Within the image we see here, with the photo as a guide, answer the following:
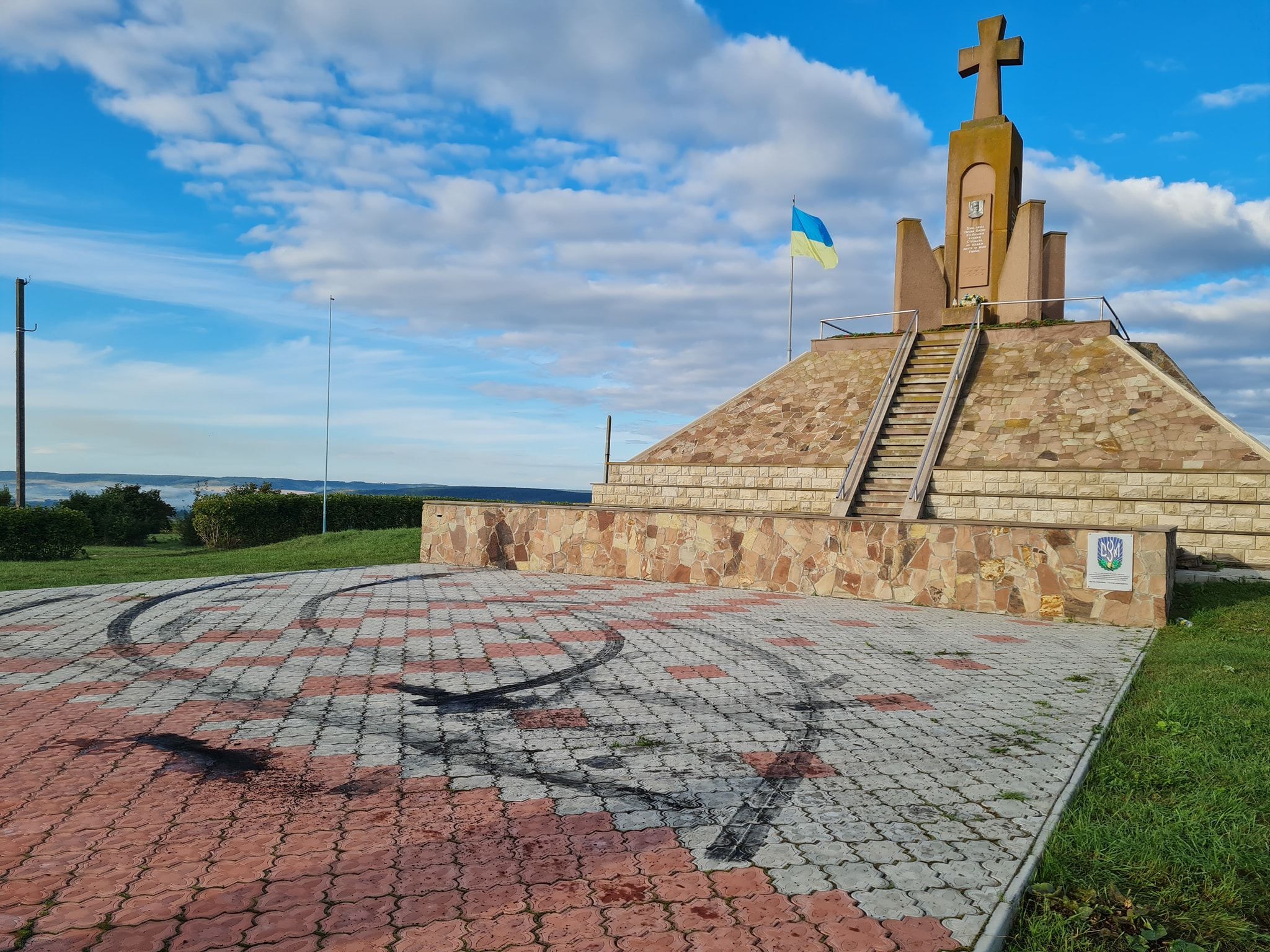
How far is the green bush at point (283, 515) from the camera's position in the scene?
25797 millimetres

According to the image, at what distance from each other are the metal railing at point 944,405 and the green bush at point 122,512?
27.8 metres

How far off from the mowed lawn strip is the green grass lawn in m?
13.4

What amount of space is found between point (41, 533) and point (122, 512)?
12813mm

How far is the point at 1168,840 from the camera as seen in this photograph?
11.5 feet

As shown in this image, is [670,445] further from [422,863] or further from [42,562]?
[422,863]

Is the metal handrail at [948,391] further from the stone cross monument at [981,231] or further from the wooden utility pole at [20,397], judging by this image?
the wooden utility pole at [20,397]

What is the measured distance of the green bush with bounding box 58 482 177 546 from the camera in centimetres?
3034

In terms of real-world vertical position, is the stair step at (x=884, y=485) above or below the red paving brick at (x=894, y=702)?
above

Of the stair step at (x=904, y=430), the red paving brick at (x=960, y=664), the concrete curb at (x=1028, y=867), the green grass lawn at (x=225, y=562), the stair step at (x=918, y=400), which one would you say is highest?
the stair step at (x=918, y=400)

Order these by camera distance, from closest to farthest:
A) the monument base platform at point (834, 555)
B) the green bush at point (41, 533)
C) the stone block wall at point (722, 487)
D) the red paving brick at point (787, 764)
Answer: the red paving brick at point (787, 764) → the monument base platform at point (834, 555) → the stone block wall at point (722, 487) → the green bush at point (41, 533)

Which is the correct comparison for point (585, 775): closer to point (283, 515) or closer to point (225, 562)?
point (225, 562)

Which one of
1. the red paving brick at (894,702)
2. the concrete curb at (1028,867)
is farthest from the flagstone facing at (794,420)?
the concrete curb at (1028,867)

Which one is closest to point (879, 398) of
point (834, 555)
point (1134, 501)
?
point (1134, 501)

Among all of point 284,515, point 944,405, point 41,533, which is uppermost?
point 944,405
